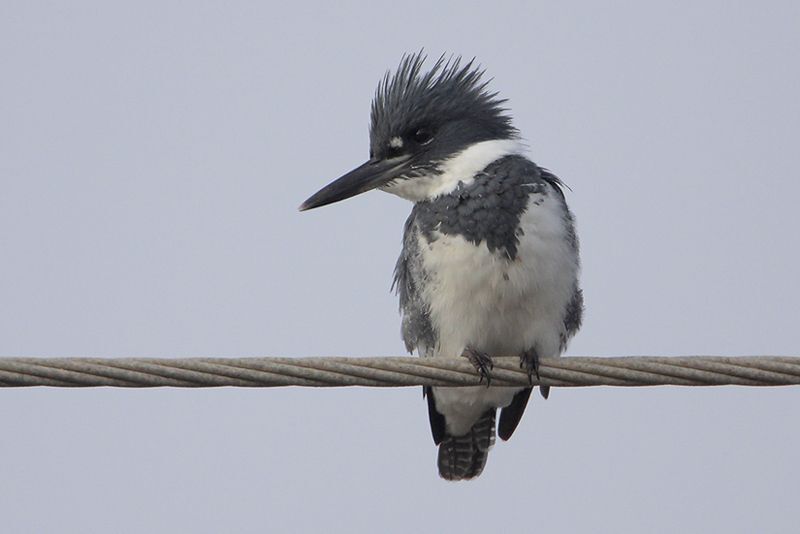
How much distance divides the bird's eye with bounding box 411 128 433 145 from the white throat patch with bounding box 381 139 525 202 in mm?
172

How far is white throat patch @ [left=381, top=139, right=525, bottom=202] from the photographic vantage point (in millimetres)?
3898

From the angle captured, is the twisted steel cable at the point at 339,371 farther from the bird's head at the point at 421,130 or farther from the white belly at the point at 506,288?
the bird's head at the point at 421,130

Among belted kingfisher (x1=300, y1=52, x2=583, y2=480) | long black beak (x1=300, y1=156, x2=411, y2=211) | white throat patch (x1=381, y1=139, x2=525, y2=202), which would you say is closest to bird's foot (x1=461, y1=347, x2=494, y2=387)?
belted kingfisher (x1=300, y1=52, x2=583, y2=480)

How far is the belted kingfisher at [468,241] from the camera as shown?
3660 mm

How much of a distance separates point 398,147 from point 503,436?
1.14 m

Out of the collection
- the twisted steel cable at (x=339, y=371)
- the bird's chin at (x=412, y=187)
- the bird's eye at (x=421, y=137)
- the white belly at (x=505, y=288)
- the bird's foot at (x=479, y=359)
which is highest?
the bird's eye at (x=421, y=137)

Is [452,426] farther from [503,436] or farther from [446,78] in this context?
[446,78]

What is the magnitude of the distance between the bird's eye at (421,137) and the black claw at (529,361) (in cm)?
Result: 87

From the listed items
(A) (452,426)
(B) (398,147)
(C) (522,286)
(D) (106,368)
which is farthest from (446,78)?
(D) (106,368)

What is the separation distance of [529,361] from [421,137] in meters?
0.95

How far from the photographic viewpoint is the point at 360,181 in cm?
416

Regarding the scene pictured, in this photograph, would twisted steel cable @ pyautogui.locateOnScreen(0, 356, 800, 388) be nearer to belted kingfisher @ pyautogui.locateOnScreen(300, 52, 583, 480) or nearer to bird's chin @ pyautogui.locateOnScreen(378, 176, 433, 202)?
belted kingfisher @ pyautogui.locateOnScreen(300, 52, 583, 480)

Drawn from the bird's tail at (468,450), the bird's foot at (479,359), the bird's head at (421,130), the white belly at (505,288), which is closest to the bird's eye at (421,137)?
the bird's head at (421,130)

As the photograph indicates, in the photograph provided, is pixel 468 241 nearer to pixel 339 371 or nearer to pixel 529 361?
pixel 529 361
